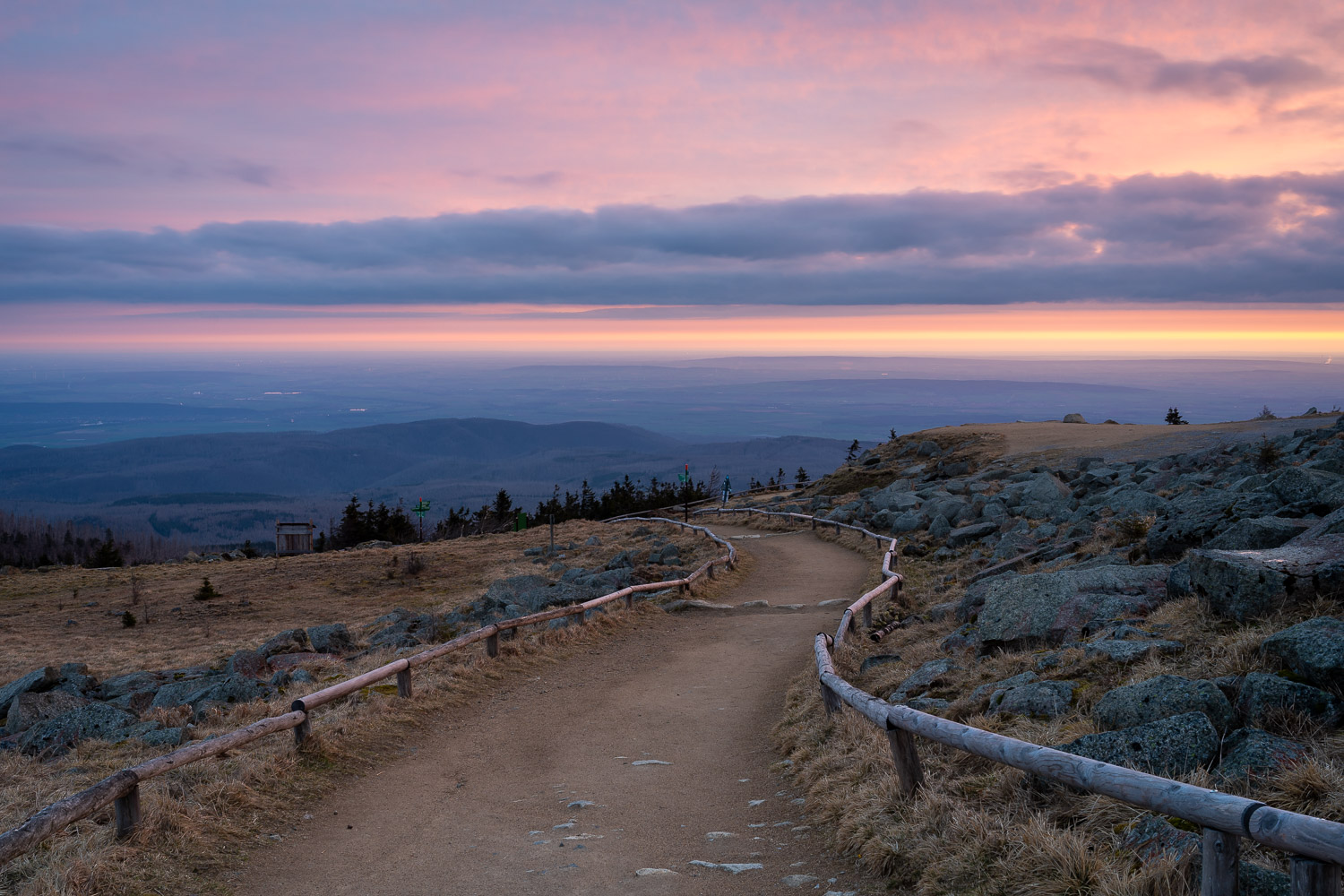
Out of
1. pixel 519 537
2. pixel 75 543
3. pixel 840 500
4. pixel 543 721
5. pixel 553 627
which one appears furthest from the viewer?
pixel 75 543

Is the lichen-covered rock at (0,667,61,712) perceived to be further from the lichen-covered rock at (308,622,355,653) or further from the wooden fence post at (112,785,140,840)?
the wooden fence post at (112,785,140,840)

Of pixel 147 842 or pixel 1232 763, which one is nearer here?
pixel 1232 763

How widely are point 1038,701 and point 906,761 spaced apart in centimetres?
156

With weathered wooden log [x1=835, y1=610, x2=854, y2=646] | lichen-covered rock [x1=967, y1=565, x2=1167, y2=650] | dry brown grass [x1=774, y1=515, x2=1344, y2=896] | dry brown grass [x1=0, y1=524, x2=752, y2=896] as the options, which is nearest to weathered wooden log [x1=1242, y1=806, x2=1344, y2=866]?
dry brown grass [x1=774, y1=515, x2=1344, y2=896]

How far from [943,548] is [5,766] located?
70.0 feet

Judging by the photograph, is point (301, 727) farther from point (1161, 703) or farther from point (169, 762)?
point (1161, 703)

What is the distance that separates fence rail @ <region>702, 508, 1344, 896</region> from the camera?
10.5 ft

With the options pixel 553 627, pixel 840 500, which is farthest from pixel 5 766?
pixel 840 500

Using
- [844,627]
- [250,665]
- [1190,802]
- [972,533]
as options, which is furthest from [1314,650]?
[250,665]

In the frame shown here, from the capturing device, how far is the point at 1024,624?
978 cm

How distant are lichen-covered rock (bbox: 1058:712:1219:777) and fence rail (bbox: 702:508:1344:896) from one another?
0.67 meters

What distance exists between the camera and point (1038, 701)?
23.2 ft

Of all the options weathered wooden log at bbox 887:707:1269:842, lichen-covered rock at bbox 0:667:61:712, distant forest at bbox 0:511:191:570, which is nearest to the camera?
weathered wooden log at bbox 887:707:1269:842

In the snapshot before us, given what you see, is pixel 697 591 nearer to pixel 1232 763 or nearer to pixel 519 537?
pixel 1232 763
